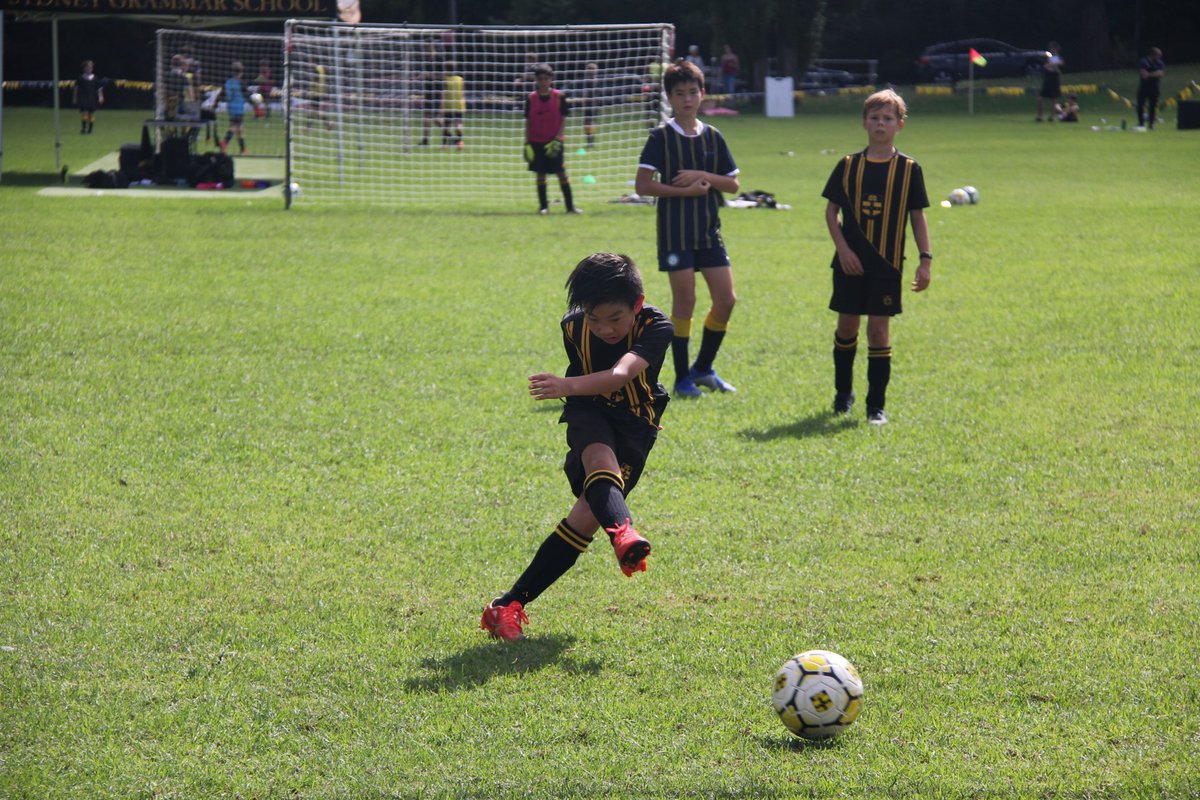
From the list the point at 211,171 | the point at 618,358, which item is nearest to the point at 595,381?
the point at 618,358

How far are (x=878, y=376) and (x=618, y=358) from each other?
3.58 metres

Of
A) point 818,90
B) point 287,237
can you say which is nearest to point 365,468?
point 287,237

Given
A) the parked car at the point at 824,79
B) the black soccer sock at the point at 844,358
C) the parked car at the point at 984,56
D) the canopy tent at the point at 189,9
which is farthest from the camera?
the parked car at the point at 824,79

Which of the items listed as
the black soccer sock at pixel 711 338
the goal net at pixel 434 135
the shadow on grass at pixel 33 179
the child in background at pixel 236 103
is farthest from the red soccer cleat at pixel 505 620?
the child in background at pixel 236 103

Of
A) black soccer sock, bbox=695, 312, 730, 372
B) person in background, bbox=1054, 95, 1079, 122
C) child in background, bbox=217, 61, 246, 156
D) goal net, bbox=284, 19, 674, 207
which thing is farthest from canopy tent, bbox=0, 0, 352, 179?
person in background, bbox=1054, 95, 1079, 122

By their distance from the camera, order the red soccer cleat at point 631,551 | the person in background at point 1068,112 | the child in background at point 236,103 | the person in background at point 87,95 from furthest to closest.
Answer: the person in background at point 1068,112, the person in background at point 87,95, the child in background at point 236,103, the red soccer cleat at point 631,551

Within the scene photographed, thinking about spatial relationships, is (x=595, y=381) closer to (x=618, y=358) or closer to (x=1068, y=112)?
(x=618, y=358)

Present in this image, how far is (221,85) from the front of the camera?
39.3 m

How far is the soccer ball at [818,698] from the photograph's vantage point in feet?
13.0

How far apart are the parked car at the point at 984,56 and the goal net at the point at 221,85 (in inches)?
978

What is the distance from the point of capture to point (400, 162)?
82.8ft

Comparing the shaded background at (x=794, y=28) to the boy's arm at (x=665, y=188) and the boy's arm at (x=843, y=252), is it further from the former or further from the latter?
the boy's arm at (x=843, y=252)

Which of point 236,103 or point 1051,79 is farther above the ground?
point 1051,79

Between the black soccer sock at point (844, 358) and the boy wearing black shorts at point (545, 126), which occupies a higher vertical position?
the boy wearing black shorts at point (545, 126)
